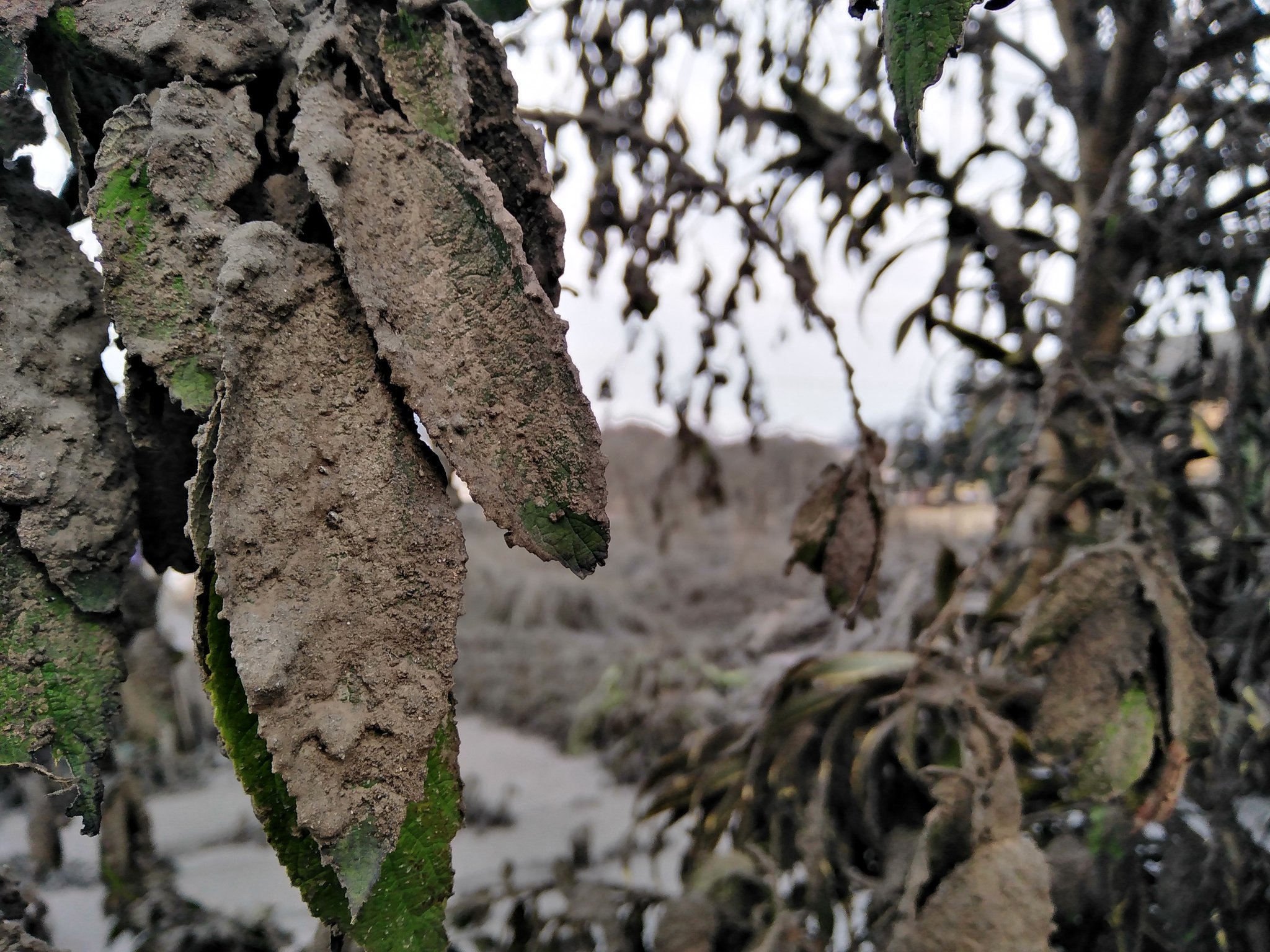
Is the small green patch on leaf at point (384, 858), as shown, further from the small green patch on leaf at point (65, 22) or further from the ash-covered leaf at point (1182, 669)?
the ash-covered leaf at point (1182, 669)

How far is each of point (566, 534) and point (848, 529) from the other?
1.24 ft

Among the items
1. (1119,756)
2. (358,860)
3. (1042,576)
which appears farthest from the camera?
(1042,576)

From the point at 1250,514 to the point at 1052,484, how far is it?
0.60 ft

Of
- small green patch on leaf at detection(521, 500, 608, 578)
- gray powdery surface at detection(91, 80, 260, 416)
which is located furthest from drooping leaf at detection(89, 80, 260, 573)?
small green patch on leaf at detection(521, 500, 608, 578)

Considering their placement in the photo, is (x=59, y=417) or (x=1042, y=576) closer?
(x=59, y=417)

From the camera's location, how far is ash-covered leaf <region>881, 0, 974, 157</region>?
255 mm

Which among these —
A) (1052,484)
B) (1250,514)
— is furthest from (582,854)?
(1250,514)

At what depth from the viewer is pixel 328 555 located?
0.81 feet

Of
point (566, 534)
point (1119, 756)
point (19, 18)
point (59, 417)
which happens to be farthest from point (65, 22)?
point (1119, 756)

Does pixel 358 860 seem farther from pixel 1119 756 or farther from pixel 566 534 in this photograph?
pixel 1119 756

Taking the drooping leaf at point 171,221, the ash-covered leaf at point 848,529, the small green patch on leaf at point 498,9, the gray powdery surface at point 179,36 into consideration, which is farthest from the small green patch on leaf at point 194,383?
the ash-covered leaf at point 848,529

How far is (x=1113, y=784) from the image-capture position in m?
0.50

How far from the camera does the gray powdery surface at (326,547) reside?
23 centimetres

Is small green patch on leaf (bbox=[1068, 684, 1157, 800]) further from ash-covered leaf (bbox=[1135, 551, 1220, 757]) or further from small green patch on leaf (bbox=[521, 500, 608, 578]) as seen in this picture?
small green patch on leaf (bbox=[521, 500, 608, 578])
